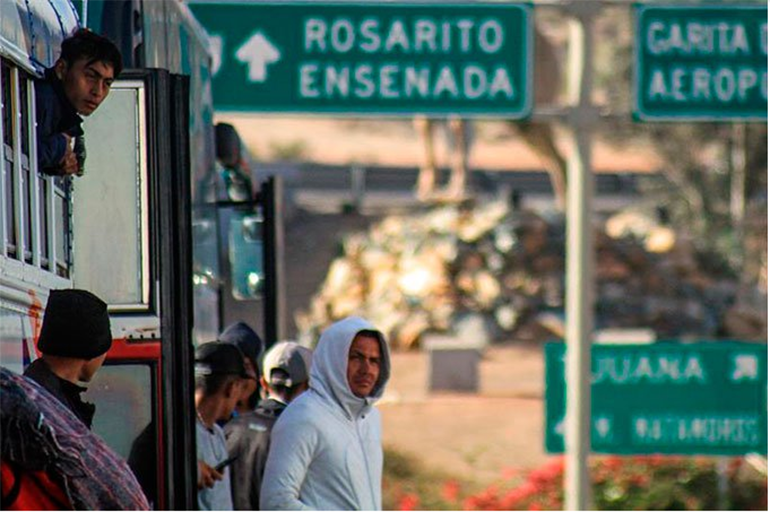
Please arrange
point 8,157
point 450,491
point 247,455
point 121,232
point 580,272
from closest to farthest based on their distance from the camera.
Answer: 1. point 8,157
2. point 121,232
3. point 247,455
4. point 580,272
5. point 450,491

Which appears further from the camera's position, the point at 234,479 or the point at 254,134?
the point at 254,134

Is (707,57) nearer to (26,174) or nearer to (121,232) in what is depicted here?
(121,232)

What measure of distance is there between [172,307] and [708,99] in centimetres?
617

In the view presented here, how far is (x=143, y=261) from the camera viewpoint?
15.1 ft

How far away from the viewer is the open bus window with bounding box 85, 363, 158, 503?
4.68 m

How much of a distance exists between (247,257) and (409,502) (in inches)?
312

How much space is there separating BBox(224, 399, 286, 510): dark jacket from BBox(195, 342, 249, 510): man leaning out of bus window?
162mm

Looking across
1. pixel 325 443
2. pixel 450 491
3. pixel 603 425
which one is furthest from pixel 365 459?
pixel 450 491

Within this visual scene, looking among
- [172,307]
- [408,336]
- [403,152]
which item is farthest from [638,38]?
[403,152]

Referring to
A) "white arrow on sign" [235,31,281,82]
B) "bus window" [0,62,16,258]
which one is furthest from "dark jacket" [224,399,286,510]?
"white arrow on sign" [235,31,281,82]

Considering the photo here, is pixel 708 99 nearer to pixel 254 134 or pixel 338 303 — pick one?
pixel 338 303

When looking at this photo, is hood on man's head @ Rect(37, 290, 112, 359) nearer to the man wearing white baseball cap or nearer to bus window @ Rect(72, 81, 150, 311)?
bus window @ Rect(72, 81, 150, 311)

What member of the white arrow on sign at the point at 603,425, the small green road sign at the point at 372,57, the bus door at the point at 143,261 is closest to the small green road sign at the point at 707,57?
the small green road sign at the point at 372,57

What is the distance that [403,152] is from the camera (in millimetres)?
74625
